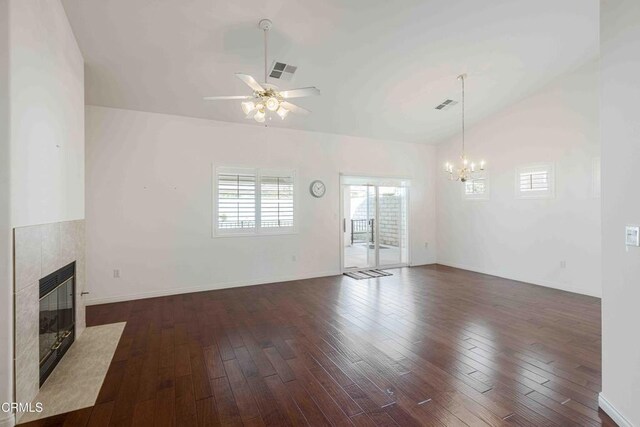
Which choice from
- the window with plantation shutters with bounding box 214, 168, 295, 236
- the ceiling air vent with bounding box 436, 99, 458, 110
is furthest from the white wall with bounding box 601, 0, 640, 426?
the window with plantation shutters with bounding box 214, 168, 295, 236

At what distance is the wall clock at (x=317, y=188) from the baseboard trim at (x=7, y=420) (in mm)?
5024

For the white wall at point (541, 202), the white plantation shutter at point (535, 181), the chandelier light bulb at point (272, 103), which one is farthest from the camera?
the white plantation shutter at point (535, 181)

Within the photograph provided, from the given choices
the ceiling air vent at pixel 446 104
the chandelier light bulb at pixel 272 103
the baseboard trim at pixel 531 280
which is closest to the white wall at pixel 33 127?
the chandelier light bulb at pixel 272 103

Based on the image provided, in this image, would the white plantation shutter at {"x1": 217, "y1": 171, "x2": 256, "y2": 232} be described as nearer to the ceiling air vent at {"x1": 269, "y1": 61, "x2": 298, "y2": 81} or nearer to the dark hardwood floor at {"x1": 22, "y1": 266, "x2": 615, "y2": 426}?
the dark hardwood floor at {"x1": 22, "y1": 266, "x2": 615, "y2": 426}

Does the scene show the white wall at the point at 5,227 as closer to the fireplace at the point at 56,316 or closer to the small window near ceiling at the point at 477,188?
the fireplace at the point at 56,316

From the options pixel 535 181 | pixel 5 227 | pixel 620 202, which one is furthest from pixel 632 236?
pixel 535 181

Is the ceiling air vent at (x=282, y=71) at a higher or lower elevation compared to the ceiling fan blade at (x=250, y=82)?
higher

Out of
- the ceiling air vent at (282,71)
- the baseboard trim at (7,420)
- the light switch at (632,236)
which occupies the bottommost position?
the baseboard trim at (7,420)

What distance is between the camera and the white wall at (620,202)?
1884 millimetres

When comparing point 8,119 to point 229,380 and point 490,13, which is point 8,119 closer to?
point 229,380

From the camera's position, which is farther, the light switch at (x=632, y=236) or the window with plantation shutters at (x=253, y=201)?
the window with plantation shutters at (x=253, y=201)

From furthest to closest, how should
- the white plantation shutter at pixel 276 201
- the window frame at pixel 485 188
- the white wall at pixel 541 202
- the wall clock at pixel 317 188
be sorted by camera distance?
the window frame at pixel 485 188 → the wall clock at pixel 317 188 → the white plantation shutter at pixel 276 201 → the white wall at pixel 541 202

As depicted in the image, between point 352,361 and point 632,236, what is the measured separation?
7.61 feet

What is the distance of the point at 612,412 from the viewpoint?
80.2 inches
